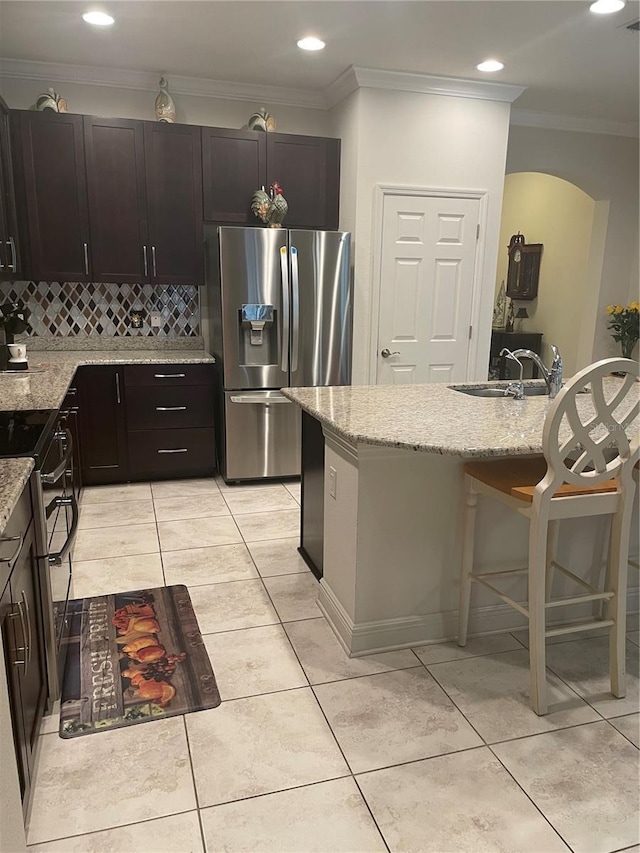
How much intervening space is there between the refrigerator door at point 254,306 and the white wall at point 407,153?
59 centimetres

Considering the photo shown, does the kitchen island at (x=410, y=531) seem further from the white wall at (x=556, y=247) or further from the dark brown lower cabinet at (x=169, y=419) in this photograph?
the white wall at (x=556, y=247)

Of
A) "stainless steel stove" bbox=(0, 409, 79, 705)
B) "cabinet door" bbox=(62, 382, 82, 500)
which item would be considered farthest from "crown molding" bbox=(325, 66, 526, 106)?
"stainless steel stove" bbox=(0, 409, 79, 705)

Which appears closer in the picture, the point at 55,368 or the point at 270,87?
the point at 55,368

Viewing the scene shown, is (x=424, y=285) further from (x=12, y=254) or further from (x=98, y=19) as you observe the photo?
(x=12, y=254)

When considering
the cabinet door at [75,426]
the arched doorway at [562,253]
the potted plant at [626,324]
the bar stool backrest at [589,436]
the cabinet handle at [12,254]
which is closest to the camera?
the bar stool backrest at [589,436]

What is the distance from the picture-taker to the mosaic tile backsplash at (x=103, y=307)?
437 cm

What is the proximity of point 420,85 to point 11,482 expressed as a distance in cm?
385

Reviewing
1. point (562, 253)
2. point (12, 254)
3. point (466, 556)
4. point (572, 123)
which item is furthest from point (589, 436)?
point (562, 253)

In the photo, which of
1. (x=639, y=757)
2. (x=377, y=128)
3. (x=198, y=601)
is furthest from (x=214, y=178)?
(x=639, y=757)

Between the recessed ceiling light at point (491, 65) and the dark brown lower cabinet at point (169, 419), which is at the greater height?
the recessed ceiling light at point (491, 65)

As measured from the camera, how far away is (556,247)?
21.0ft

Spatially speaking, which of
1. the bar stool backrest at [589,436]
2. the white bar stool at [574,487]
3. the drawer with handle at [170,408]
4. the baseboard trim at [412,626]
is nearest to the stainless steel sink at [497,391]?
the white bar stool at [574,487]

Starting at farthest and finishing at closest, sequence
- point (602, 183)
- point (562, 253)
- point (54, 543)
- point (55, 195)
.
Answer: point (562, 253)
point (602, 183)
point (55, 195)
point (54, 543)

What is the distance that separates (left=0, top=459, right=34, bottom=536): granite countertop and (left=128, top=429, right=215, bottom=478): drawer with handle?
2578mm
